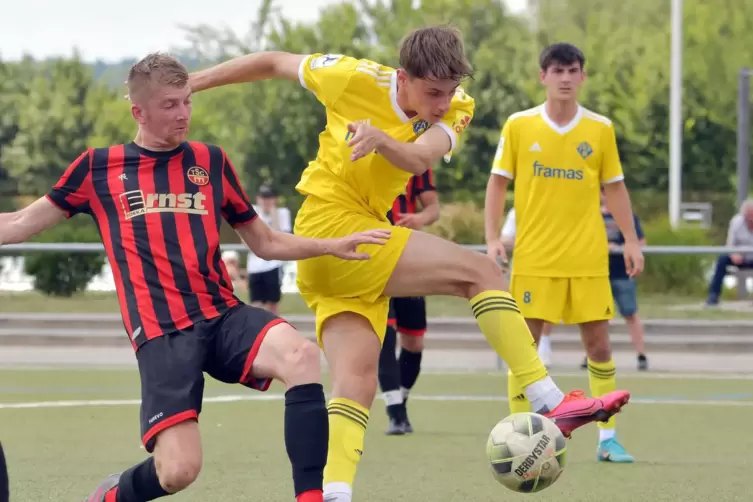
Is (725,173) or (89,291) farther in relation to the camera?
(725,173)

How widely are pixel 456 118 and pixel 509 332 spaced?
919mm

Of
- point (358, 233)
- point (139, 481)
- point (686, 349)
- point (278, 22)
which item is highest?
point (278, 22)

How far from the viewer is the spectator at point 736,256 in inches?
585

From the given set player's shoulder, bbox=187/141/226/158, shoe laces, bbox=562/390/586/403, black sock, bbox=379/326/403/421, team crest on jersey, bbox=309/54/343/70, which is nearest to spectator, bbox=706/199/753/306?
black sock, bbox=379/326/403/421

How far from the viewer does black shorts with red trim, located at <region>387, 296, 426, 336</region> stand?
855 cm

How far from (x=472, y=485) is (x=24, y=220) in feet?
9.07

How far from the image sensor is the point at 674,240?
70.4 ft

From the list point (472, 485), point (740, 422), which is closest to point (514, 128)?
point (472, 485)

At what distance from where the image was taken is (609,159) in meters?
7.27

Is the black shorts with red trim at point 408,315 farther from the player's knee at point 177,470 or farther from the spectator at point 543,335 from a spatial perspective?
the player's knee at point 177,470

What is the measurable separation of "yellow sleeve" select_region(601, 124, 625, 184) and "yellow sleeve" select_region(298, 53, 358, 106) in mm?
2120

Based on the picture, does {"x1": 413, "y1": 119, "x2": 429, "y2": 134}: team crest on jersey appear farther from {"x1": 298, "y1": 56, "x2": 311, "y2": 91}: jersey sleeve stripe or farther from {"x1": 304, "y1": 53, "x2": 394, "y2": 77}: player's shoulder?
A: {"x1": 298, "y1": 56, "x2": 311, "y2": 91}: jersey sleeve stripe

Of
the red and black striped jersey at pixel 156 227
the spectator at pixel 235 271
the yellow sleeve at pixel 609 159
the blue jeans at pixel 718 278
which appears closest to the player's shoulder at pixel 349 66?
the red and black striped jersey at pixel 156 227

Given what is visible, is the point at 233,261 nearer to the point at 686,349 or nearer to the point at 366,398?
the point at 686,349
